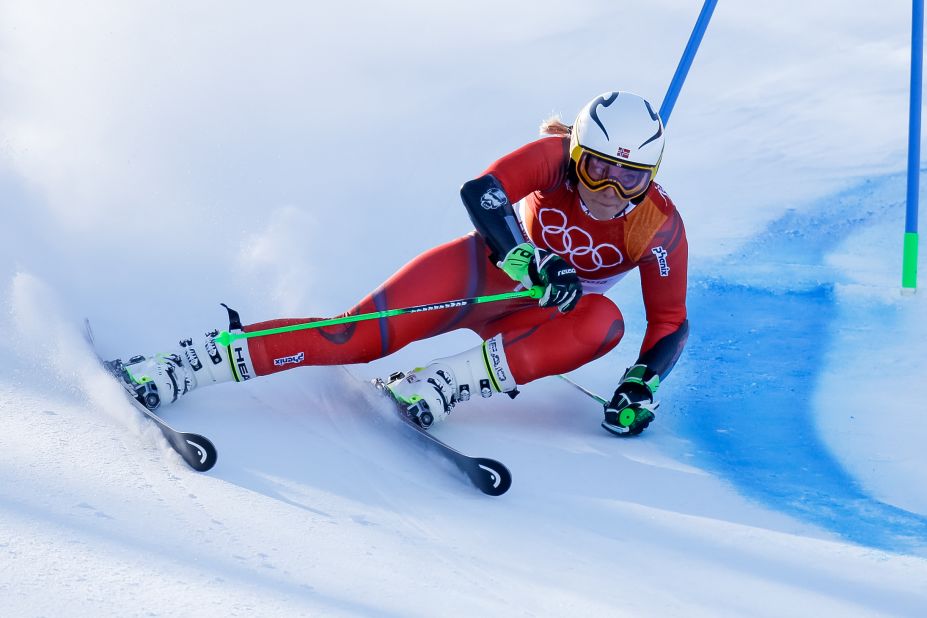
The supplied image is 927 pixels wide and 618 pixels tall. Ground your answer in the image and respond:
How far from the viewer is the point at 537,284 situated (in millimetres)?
3045

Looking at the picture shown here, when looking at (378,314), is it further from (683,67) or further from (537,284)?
(683,67)

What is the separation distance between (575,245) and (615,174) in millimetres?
328

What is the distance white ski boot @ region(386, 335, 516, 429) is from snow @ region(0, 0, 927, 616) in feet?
0.43

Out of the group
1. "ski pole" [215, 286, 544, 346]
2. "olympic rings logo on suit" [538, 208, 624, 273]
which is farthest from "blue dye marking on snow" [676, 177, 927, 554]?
"ski pole" [215, 286, 544, 346]

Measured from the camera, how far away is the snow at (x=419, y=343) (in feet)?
7.17

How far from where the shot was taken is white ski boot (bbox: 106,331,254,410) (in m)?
2.88

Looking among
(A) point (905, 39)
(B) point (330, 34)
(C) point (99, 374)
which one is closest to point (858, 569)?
(C) point (99, 374)

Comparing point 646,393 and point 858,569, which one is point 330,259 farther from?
point 858,569

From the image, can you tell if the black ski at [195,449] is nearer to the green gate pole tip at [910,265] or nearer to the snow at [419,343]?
the snow at [419,343]

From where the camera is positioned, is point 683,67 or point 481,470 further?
point 683,67

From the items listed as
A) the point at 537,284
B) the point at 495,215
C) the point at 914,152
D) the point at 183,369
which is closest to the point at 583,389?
the point at 537,284

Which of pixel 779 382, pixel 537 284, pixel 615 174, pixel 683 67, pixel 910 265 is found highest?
pixel 683 67

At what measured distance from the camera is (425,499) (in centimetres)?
261

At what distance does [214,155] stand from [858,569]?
397 centimetres
